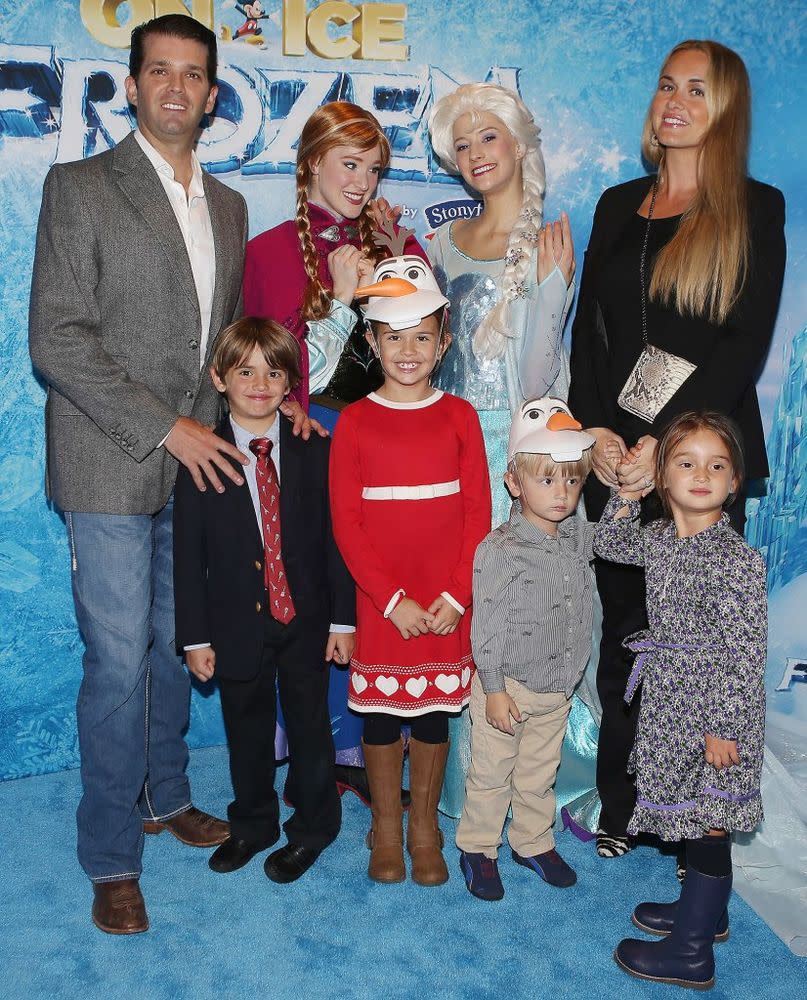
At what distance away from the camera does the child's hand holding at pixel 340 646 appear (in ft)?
10.7

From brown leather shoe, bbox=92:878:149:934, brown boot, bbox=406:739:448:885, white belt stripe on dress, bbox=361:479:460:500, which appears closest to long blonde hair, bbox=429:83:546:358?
white belt stripe on dress, bbox=361:479:460:500

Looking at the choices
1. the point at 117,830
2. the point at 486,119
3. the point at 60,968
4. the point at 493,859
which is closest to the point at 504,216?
the point at 486,119

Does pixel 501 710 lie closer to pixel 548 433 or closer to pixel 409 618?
pixel 409 618

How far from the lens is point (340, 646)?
3.26 metres

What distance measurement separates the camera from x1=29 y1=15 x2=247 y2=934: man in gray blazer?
291 centimetres

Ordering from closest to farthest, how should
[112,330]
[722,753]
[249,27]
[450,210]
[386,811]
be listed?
[722,753] → [112,330] → [386,811] → [249,27] → [450,210]

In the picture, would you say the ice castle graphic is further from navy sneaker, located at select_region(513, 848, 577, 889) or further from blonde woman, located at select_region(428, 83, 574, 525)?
navy sneaker, located at select_region(513, 848, 577, 889)

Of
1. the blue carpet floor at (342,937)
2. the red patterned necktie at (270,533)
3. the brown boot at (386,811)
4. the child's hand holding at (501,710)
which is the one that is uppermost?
the red patterned necktie at (270,533)

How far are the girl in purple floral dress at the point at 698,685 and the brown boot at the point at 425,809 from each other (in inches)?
26.1

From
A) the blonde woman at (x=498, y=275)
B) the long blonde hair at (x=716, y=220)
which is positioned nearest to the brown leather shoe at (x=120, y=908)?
the blonde woman at (x=498, y=275)

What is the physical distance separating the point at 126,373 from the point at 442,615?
1177mm

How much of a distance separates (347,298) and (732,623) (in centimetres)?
160

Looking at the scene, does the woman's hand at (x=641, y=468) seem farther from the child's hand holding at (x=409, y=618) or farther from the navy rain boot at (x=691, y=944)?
the navy rain boot at (x=691, y=944)

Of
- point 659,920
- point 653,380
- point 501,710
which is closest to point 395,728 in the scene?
point 501,710
